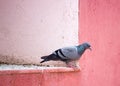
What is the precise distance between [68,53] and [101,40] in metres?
0.43

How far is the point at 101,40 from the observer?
4094 mm

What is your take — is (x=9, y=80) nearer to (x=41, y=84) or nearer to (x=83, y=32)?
(x=41, y=84)

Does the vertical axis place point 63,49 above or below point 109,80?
above

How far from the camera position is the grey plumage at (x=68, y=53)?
3.86 m

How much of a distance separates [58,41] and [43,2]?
48 centimetres

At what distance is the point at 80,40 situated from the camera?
13.3ft

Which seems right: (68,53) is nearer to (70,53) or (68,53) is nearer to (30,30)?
(70,53)

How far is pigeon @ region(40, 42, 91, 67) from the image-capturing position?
12.7 ft

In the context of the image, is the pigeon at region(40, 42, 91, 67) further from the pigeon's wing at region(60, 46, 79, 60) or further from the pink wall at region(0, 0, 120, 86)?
the pink wall at region(0, 0, 120, 86)

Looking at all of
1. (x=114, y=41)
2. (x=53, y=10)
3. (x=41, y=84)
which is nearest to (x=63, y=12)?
(x=53, y=10)

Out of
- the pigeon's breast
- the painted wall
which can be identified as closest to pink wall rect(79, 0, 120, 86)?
the pigeon's breast

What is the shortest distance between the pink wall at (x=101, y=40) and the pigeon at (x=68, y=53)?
0.12 meters

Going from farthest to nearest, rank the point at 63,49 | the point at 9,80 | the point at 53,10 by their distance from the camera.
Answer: the point at 53,10
the point at 63,49
the point at 9,80

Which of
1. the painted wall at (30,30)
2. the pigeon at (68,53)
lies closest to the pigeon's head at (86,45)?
the pigeon at (68,53)
